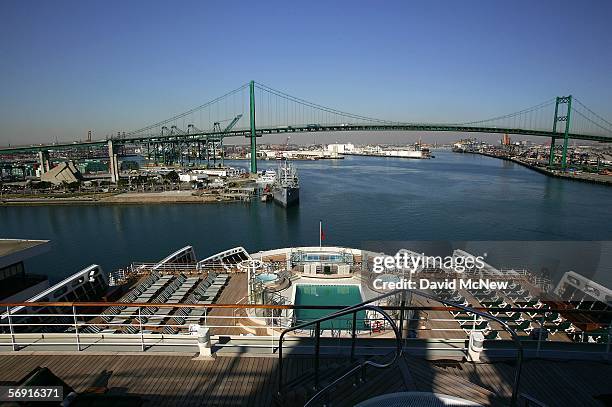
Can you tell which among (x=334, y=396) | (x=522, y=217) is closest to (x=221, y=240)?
(x=334, y=396)

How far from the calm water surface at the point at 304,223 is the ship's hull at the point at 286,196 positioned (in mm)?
656

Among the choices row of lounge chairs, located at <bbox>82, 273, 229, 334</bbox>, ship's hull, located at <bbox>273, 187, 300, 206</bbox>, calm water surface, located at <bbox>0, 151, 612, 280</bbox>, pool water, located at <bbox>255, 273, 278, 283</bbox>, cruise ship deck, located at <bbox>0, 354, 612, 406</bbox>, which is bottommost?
calm water surface, located at <bbox>0, 151, 612, 280</bbox>

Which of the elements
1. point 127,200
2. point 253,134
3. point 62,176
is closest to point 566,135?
point 253,134

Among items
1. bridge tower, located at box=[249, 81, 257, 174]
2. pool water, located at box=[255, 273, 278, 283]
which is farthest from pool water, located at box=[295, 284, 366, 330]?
bridge tower, located at box=[249, 81, 257, 174]

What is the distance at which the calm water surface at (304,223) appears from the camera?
50.3 ft

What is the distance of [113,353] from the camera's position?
243 centimetres

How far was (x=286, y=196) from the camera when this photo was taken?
23.3 meters

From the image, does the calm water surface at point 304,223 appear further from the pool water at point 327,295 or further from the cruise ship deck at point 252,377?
the cruise ship deck at point 252,377

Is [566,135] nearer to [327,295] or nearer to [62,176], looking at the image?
[327,295]

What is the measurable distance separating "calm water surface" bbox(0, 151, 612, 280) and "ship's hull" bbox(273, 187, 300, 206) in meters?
0.66

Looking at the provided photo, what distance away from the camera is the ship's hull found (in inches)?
922

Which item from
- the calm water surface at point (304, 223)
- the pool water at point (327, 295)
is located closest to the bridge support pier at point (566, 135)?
the calm water surface at point (304, 223)

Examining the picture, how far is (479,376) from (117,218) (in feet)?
75.4

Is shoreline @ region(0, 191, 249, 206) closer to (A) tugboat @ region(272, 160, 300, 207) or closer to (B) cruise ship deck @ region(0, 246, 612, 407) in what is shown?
(A) tugboat @ region(272, 160, 300, 207)
